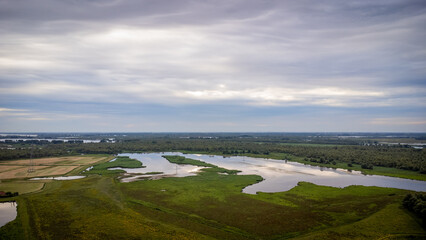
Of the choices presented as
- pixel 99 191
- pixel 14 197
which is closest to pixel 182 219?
pixel 99 191

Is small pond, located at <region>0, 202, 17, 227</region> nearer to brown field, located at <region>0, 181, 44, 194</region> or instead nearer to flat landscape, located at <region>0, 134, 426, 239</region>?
flat landscape, located at <region>0, 134, 426, 239</region>

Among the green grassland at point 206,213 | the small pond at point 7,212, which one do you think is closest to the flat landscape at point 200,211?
the green grassland at point 206,213

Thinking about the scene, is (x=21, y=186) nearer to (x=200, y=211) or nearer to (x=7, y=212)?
(x=7, y=212)

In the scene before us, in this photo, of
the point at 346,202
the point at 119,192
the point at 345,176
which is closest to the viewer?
the point at 346,202

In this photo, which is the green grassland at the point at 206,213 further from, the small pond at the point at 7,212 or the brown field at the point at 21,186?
the brown field at the point at 21,186

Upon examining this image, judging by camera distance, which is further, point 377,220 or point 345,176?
point 345,176

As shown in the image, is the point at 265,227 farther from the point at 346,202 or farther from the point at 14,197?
the point at 14,197

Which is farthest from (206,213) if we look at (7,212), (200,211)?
(7,212)
